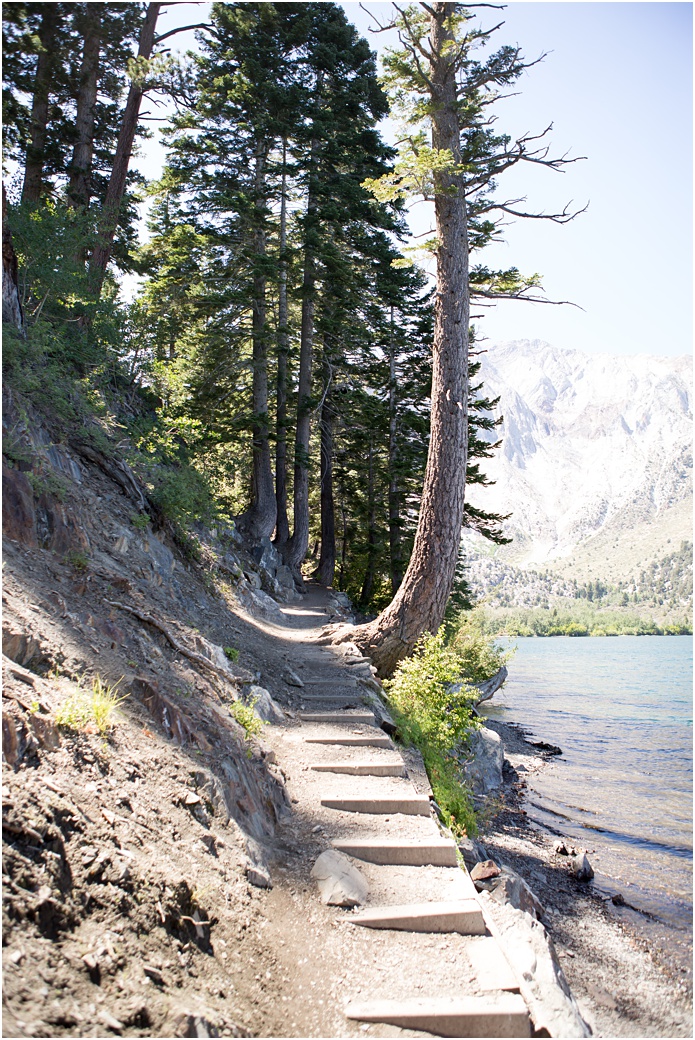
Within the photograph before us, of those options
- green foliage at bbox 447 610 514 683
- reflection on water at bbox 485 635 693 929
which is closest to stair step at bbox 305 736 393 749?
reflection on water at bbox 485 635 693 929

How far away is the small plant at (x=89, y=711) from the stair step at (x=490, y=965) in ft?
6.77

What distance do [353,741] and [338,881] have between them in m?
2.15

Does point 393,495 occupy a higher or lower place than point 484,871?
higher

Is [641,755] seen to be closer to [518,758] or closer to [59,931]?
[518,758]

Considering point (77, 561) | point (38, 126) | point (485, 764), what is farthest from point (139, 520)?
point (38, 126)

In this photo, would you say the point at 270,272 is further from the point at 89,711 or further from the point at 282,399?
the point at 89,711

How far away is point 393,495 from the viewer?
16812 millimetres

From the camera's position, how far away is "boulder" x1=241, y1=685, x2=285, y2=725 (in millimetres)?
5488

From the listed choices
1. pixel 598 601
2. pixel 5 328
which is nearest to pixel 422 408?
pixel 5 328

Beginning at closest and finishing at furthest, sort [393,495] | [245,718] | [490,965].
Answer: [490,965] → [245,718] → [393,495]

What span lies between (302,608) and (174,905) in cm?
1169

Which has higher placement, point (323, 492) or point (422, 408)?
point (422, 408)

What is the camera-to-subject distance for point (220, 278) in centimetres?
1557

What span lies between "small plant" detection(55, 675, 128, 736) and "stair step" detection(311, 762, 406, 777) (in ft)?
7.13
